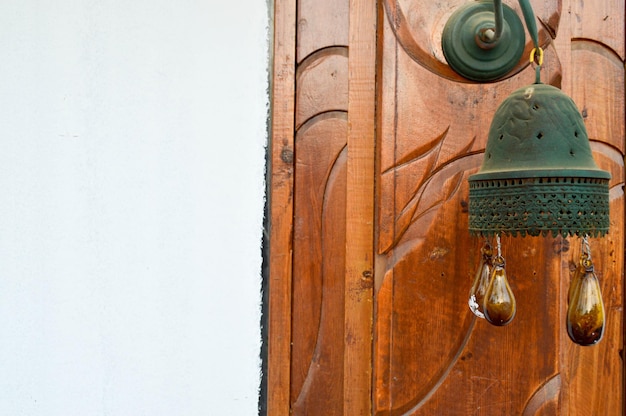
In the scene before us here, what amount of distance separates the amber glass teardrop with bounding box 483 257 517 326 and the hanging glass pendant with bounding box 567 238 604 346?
67mm

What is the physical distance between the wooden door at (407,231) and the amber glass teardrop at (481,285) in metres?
0.08

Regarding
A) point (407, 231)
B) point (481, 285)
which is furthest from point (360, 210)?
point (481, 285)

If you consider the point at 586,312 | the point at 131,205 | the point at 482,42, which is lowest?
the point at 586,312

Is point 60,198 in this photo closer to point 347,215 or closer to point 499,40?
point 347,215

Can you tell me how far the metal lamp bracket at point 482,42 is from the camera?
672mm

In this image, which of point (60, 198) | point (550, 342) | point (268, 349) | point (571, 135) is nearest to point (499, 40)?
point (571, 135)

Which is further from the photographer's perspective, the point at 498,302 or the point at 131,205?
the point at 131,205

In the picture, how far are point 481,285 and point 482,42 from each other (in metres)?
0.36

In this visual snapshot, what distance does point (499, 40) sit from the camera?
2.21 ft

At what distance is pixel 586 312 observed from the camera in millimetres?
534

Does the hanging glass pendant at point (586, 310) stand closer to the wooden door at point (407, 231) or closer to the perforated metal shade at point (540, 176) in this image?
the perforated metal shade at point (540, 176)

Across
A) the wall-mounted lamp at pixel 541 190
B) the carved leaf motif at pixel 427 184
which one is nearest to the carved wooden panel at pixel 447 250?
the carved leaf motif at pixel 427 184

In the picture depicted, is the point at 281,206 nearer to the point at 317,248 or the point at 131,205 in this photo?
the point at 317,248

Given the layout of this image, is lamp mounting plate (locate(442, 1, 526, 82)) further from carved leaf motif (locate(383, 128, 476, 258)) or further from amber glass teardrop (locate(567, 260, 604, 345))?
amber glass teardrop (locate(567, 260, 604, 345))
